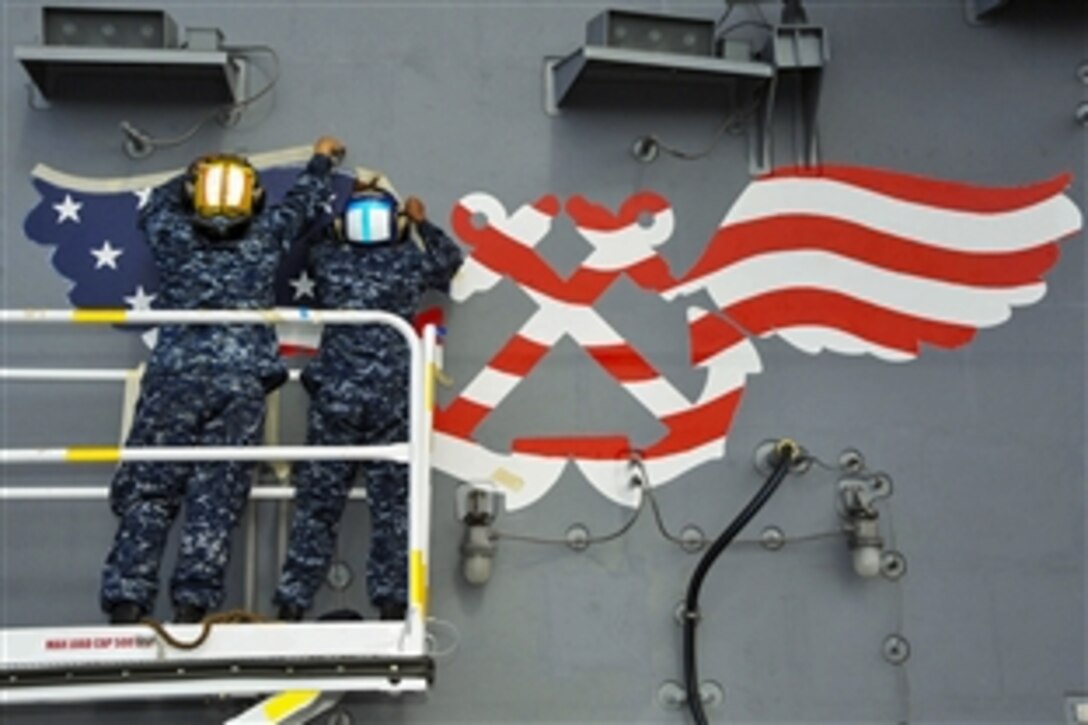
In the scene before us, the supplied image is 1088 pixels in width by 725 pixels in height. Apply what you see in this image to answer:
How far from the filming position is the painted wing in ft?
14.0

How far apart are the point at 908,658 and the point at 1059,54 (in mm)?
2287

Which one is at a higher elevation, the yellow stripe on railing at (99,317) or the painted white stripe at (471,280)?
the painted white stripe at (471,280)

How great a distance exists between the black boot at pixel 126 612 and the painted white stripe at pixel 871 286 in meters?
2.08

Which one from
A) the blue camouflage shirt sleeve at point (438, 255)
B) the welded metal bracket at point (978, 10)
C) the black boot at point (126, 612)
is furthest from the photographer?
the welded metal bracket at point (978, 10)

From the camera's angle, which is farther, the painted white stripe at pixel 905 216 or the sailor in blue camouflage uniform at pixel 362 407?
the painted white stripe at pixel 905 216

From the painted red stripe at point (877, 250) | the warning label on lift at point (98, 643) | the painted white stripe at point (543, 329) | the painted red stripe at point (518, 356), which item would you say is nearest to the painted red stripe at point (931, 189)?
the painted red stripe at point (877, 250)

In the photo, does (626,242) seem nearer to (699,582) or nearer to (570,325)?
(570,325)

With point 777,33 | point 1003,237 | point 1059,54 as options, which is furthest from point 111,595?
point 1059,54

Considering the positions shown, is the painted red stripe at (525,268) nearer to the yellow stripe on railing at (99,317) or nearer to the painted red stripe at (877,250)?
the painted red stripe at (877,250)

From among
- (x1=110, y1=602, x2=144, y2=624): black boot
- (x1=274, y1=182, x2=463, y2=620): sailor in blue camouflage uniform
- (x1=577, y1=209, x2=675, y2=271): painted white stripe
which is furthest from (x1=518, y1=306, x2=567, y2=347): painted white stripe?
(x1=110, y1=602, x2=144, y2=624): black boot

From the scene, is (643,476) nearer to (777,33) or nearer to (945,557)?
(945,557)

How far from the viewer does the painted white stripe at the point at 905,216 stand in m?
4.35

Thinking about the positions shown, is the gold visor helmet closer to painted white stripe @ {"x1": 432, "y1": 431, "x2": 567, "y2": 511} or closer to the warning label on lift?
painted white stripe @ {"x1": 432, "y1": 431, "x2": 567, "y2": 511}

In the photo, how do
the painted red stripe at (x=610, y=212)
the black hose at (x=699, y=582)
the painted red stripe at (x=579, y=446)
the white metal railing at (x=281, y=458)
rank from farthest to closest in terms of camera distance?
the painted red stripe at (x=610, y=212) < the painted red stripe at (x=579, y=446) < the black hose at (x=699, y=582) < the white metal railing at (x=281, y=458)
